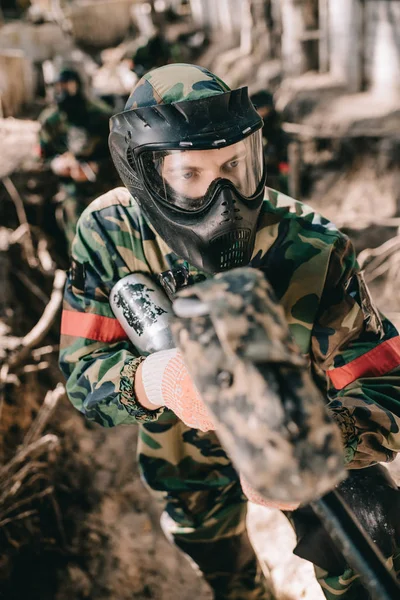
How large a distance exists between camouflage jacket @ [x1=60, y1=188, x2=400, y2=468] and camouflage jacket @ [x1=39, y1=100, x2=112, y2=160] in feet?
11.9

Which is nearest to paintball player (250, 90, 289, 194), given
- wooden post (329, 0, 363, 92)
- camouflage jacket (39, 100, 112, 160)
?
camouflage jacket (39, 100, 112, 160)

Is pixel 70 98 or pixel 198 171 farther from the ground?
pixel 198 171

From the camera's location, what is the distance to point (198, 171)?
1.55 m

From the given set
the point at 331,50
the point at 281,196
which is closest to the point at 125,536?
the point at 281,196

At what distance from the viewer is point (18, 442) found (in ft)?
10.7

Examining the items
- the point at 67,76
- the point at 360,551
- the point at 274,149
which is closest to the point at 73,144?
the point at 67,76

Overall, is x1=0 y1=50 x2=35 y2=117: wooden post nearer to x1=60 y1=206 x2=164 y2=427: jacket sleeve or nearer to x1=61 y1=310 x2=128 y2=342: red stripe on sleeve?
x1=60 y1=206 x2=164 y2=427: jacket sleeve

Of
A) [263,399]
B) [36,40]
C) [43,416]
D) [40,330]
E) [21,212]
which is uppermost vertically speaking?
[263,399]

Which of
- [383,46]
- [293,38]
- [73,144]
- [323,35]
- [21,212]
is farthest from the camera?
[293,38]

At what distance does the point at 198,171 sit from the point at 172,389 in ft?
2.20

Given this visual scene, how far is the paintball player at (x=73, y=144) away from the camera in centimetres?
519

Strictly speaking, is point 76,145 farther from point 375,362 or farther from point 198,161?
point 375,362

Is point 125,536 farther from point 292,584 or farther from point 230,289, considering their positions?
point 230,289

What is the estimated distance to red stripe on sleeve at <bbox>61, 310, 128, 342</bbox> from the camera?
5.72ft
